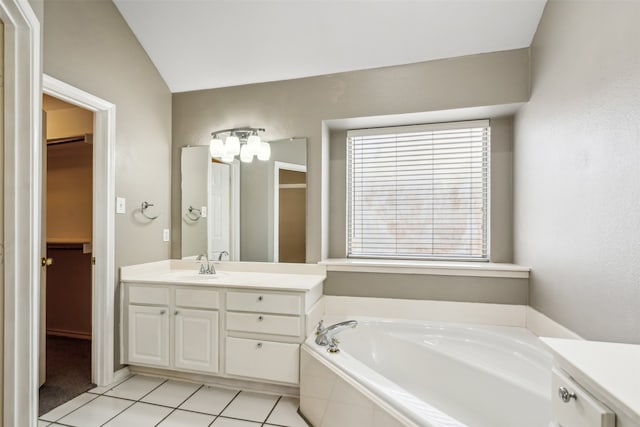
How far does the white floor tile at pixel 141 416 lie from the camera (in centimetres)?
189

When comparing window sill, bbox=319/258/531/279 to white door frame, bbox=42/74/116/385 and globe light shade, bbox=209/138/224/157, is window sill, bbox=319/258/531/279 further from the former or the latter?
white door frame, bbox=42/74/116/385

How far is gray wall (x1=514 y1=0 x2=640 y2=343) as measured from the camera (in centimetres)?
130

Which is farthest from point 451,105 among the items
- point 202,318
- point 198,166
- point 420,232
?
point 202,318

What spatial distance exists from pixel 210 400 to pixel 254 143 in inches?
73.7

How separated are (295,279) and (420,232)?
1.10 metres

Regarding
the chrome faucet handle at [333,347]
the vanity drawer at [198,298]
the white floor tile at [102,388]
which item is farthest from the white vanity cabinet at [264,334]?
the white floor tile at [102,388]

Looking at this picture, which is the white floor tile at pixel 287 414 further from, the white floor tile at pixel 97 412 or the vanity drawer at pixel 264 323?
the white floor tile at pixel 97 412

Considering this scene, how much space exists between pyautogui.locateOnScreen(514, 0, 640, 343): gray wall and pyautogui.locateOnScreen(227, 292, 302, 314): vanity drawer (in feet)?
4.93

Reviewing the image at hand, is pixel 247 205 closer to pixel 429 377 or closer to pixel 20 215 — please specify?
pixel 20 215

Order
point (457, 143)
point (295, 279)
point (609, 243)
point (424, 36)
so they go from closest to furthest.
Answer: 1. point (609, 243)
2. point (424, 36)
3. point (295, 279)
4. point (457, 143)

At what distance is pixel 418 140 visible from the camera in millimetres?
2783

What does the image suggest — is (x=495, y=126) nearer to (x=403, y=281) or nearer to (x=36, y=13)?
(x=403, y=281)

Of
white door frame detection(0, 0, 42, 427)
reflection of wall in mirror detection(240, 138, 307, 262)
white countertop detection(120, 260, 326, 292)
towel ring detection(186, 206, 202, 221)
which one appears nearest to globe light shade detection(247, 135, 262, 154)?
reflection of wall in mirror detection(240, 138, 307, 262)

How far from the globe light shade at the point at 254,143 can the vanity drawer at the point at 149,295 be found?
4.08ft
